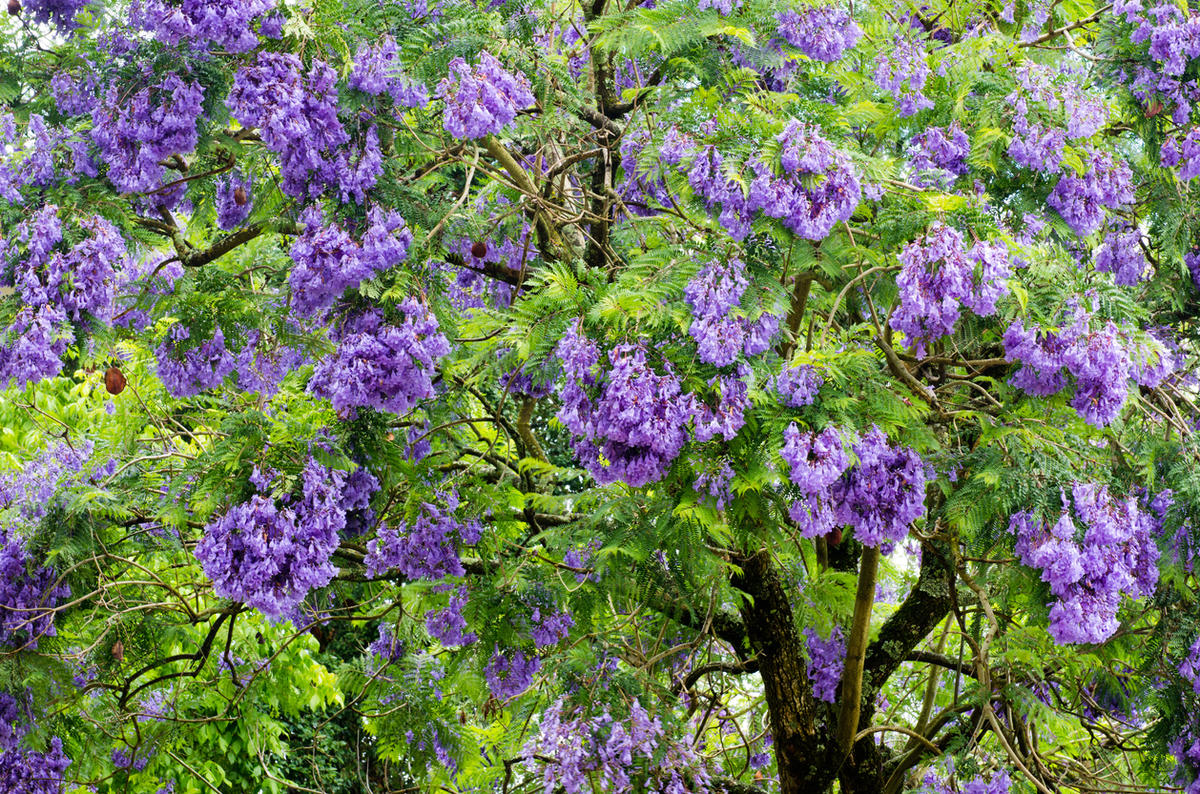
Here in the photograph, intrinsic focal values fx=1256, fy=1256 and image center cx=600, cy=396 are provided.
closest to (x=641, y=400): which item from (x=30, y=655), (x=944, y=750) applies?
(x=944, y=750)

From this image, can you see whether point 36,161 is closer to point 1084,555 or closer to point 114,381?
point 114,381

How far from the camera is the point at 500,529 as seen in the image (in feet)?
19.5

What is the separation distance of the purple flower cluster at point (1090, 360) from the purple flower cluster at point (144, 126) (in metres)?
3.26

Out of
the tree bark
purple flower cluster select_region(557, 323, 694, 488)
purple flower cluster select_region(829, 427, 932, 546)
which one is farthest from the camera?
the tree bark

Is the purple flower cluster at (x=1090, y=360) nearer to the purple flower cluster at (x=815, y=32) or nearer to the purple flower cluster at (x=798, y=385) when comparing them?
the purple flower cluster at (x=798, y=385)

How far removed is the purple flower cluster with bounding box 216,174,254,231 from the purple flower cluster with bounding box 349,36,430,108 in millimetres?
1566

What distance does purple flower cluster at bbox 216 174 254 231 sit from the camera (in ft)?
20.3

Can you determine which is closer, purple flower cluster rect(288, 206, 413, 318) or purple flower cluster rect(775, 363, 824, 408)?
purple flower cluster rect(775, 363, 824, 408)

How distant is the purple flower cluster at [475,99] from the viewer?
15.3 ft

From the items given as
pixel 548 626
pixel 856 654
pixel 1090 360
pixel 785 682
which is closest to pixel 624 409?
pixel 1090 360

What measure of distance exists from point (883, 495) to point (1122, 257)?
2720 mm

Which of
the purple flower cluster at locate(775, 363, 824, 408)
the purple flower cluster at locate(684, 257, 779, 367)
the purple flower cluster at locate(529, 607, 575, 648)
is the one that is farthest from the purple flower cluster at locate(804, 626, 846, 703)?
the purple flower cluster at locate(684, 257, 779, 367)

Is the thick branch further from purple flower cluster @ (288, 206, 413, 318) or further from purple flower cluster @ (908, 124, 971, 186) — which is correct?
purple flower cluster @ (288, 206, 413, 318)

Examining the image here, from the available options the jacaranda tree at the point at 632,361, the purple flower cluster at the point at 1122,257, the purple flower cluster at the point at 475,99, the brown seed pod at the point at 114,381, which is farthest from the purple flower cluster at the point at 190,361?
the purple flower cluster at the point at 1122,257
